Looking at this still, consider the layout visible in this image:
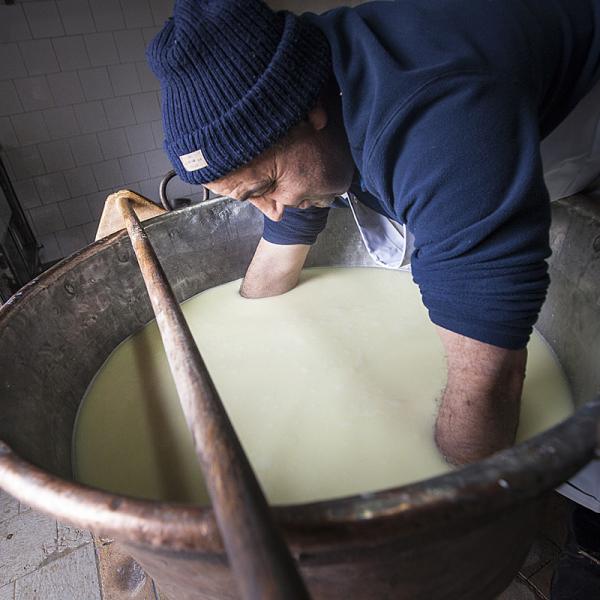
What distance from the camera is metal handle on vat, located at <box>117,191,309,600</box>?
0.30 metres

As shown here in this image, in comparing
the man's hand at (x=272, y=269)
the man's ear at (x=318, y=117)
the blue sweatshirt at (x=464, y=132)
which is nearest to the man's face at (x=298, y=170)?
the man's ear at (x=318, y=117)

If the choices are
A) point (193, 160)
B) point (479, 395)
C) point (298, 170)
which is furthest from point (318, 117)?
point (479, 395)

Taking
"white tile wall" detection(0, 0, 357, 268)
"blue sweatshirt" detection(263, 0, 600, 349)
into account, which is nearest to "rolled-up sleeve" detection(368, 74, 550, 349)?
"blue sweatshirt" detection(263, 0, 600, 349)

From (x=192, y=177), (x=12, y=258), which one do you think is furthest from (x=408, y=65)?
(x=12, y=258)

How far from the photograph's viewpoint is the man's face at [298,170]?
0.89 metres

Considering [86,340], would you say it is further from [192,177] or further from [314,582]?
[314,582]

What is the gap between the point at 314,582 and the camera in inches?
21.3

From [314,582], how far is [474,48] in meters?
0.77

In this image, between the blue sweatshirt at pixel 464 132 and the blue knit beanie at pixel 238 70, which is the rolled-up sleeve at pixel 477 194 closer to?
the blue sweatshirt at pixel 464 132

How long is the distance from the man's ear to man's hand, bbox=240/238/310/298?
67 cm

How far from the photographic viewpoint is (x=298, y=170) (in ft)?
3.10

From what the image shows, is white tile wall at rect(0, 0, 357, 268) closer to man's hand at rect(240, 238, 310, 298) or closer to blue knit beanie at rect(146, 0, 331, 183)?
man's hand at rect(240, 238, 310, 298)

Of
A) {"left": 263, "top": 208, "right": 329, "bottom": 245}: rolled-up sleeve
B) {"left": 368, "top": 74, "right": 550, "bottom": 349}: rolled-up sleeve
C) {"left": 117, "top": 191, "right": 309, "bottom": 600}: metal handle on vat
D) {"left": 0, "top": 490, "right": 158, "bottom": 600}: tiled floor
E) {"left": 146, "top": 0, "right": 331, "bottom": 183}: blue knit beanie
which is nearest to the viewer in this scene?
{"left": 117, "top": 191, "right": 309, "bottom": 600}: metal handle on vat

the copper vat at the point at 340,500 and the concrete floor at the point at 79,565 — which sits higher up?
the copper vat at the point at 340,500
